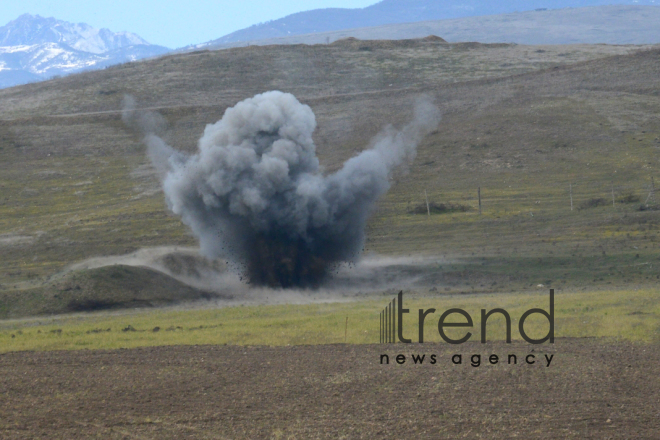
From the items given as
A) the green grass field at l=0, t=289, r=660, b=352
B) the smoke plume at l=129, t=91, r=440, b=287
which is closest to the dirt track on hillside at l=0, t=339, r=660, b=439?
the green grass field at l=0, t=289, r=660, b=352

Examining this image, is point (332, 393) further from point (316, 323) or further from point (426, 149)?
point (426, 149)

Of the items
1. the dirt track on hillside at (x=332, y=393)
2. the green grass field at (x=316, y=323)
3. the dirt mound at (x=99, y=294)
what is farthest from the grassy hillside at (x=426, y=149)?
the dirt track on hillside at (x=332, y=393)

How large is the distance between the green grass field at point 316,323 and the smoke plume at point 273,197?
6.99m

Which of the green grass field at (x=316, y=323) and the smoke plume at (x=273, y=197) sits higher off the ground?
the smoke plume at (x=273, y=197)

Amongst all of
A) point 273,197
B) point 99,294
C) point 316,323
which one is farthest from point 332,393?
point 273,197

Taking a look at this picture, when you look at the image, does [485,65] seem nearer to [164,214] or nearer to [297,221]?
[164,214]

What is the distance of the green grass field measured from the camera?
1089 inches

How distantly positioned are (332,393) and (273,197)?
23498 mm

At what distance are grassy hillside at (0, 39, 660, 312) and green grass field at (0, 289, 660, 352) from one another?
22.7ft

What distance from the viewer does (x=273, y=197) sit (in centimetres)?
4359

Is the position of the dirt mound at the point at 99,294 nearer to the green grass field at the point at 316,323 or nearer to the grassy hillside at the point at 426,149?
the green grass field at the point at 316,323

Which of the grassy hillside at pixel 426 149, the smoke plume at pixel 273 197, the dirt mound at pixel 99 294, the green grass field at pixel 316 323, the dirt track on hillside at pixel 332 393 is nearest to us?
the dirt track on hillside at pixel 332 393

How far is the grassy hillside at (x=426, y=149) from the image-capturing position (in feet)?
168

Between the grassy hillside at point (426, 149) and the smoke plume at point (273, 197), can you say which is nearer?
the smoke plume at point (273, 197)
